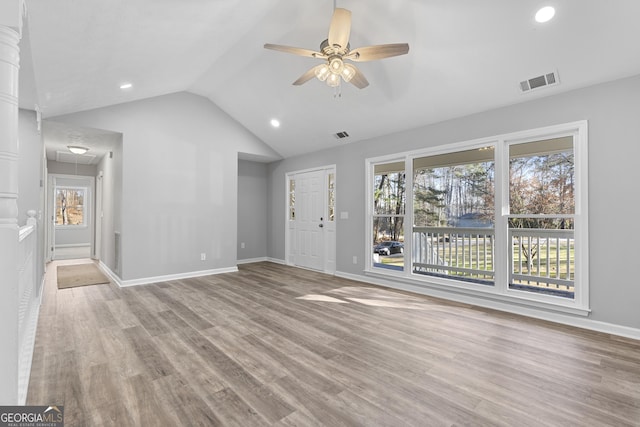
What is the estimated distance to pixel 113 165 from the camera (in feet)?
18.3

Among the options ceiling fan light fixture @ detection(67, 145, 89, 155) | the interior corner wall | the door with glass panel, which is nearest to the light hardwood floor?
the interior corner wall

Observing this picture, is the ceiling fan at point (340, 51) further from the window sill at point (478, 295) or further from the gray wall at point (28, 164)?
the gray wall at point (28, 164)

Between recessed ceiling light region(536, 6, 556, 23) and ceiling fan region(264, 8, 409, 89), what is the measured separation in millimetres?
1231

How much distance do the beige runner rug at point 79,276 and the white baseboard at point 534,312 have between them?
197 inches

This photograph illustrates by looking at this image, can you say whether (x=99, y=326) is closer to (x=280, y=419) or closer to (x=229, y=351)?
(x=229, y=351)

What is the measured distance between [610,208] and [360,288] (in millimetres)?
3207

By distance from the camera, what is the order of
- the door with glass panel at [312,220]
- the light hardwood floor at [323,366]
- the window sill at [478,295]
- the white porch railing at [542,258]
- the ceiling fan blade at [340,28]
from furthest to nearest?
the door with glass panel at [312,220] < the white porch railing at [542,258] < the window sill at [478,295] < the ceiling fan blade at [340,28] < the light hardwood floor at [323,366]

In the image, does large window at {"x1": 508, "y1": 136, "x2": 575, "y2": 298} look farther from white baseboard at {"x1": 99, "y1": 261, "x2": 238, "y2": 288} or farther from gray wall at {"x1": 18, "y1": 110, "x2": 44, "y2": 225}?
gray wall at {"x1": 18, "y1": 110, "x2": 44, "y2": 225}

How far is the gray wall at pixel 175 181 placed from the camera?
4.94 metres

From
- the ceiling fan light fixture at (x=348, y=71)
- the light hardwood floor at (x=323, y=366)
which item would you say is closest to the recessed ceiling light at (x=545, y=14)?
the ceiling fan light fixture at (x=348, y=71)

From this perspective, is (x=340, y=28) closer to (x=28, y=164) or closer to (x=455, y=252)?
(x=455, y=252)

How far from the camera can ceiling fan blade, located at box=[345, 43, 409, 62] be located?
2.62 metres

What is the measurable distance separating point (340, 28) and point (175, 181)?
13.4 feet

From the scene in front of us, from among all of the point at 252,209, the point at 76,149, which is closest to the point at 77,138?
the point at 76,149
